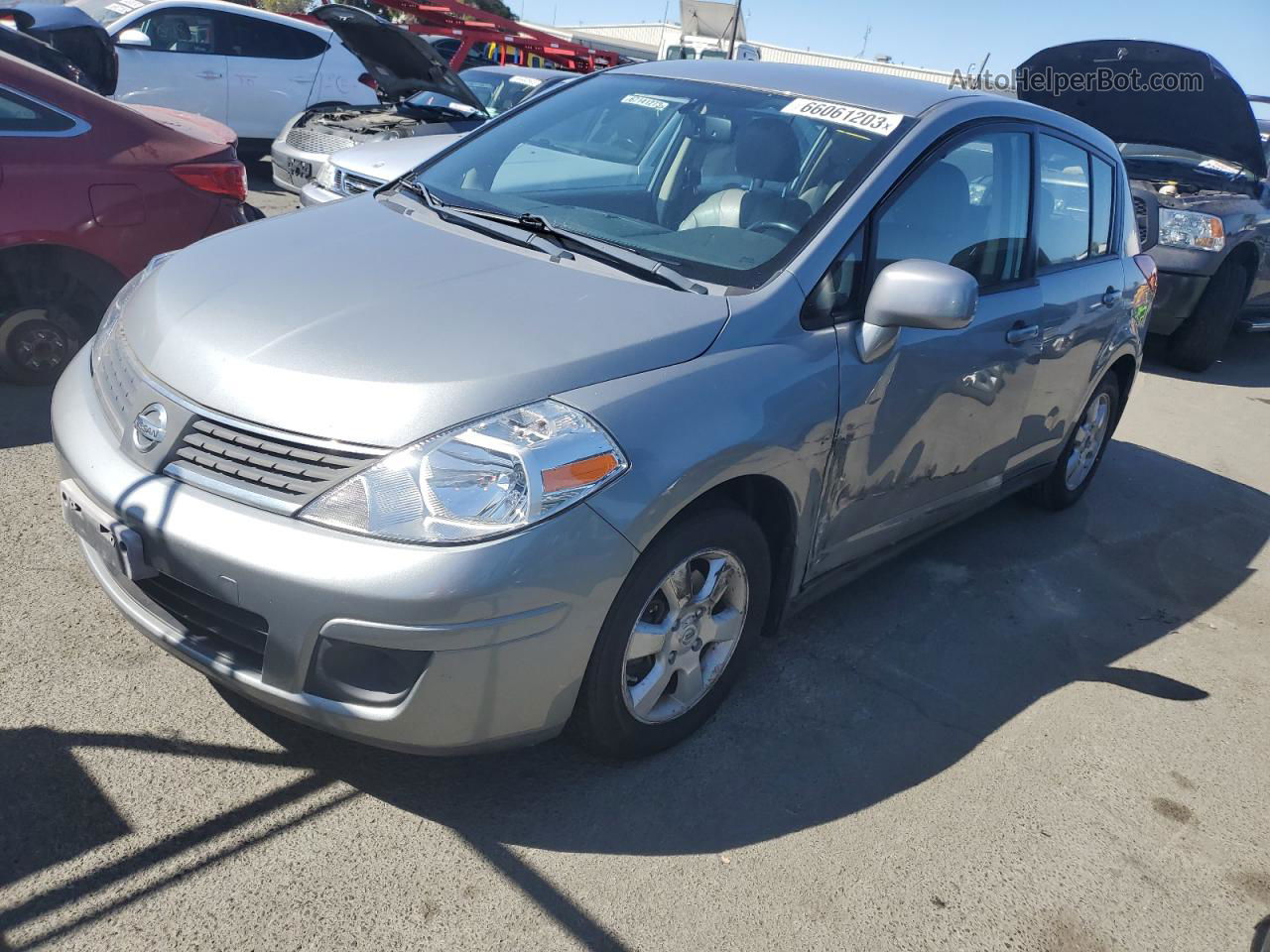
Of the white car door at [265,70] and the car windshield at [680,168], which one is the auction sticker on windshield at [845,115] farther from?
the white car door at [265,70]

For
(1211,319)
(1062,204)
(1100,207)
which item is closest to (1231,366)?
(1211,319)

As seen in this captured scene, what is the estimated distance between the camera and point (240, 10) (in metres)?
10.9

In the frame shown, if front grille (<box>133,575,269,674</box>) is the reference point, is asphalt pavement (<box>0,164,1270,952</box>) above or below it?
below

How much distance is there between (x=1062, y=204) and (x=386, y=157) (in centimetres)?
421

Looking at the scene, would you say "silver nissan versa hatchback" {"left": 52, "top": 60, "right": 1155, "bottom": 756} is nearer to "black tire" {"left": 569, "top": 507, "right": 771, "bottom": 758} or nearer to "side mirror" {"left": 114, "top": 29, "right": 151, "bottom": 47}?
"black tire" {"left": 569, "top": 507, "right": 771, "bottom": 758}

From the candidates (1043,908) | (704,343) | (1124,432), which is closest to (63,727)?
(704,343)

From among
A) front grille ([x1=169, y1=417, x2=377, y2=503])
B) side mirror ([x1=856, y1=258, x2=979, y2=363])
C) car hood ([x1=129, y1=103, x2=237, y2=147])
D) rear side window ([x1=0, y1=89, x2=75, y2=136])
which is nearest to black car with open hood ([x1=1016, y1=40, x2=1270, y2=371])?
side mirror ([x1=856, y1=258, x2=979, y2=363])

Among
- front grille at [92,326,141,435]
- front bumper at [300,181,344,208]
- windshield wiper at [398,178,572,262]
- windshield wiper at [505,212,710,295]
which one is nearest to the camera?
front grille at [92,326,141,435]

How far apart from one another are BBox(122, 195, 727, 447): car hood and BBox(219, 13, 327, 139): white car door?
8.72m

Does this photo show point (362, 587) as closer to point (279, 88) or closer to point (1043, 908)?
point (1043, 908)

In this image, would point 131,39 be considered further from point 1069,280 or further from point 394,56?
point 1069,280

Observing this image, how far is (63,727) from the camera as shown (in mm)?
2676

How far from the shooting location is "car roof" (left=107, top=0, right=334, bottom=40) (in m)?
10.4

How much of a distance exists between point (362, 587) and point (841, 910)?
4.38 feet
